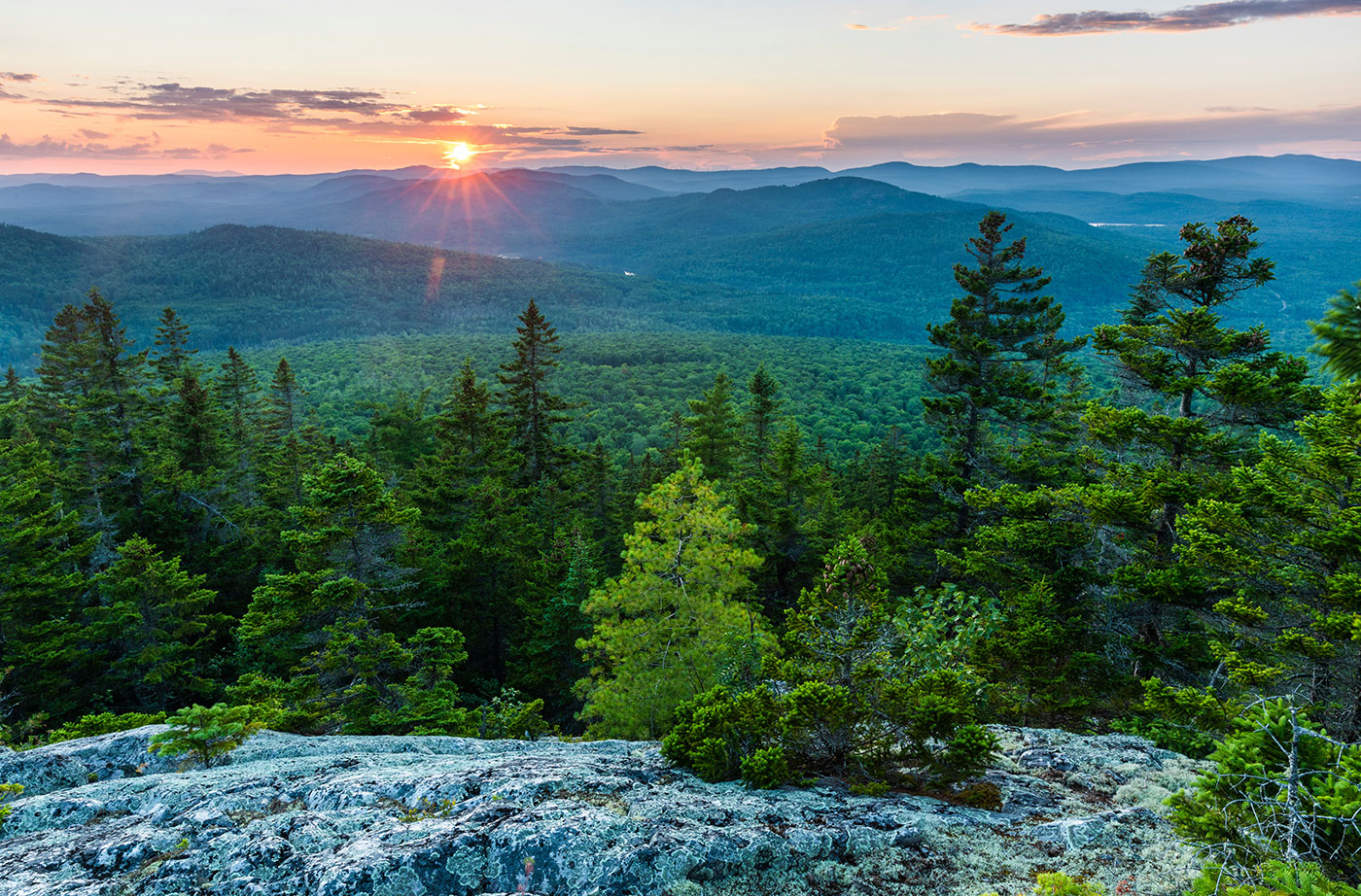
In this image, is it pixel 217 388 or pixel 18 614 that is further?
pixel 217 388

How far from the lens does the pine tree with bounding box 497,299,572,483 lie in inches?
1260

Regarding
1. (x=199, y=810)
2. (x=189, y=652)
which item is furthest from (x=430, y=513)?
(x=199, y=810)

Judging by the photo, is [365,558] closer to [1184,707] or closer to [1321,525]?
[1184,707]

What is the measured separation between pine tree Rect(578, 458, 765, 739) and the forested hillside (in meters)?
0.08

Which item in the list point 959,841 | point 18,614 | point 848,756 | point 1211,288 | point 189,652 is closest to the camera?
point 959,841

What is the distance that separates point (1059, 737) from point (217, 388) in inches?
1753

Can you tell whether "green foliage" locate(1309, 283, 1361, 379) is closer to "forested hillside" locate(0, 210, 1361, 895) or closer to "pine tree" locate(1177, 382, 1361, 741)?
"forested hillside" locate(0, 210, 1361, 895)

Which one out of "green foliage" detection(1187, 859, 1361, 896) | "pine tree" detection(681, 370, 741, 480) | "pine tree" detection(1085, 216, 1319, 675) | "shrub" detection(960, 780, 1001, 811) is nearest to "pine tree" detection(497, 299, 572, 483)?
"pine tree" detection(681, 370, 741, 480)

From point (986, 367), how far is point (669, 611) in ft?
46.4

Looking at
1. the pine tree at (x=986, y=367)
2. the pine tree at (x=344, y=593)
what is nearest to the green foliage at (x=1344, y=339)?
the pine tree at (x=344, y=593)

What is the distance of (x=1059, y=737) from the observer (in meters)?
8.46

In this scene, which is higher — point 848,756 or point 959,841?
point 959,841

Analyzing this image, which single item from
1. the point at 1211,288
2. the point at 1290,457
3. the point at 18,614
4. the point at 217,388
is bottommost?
the point at 18,614

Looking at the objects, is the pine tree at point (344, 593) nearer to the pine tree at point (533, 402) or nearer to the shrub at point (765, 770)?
the shrub at point (765, 770)
